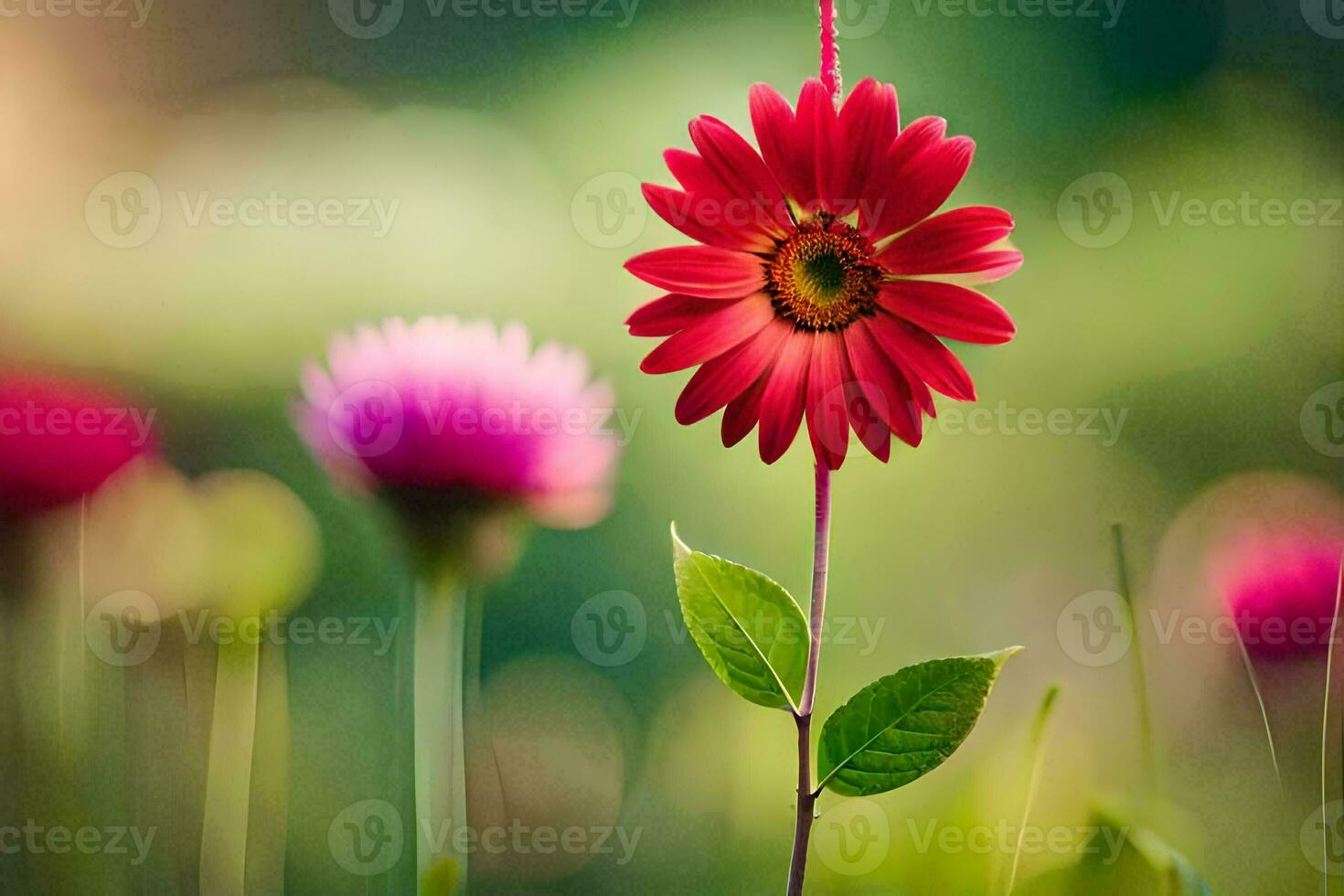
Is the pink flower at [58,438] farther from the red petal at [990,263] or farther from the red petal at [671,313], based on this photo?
the red petal at [990,263]

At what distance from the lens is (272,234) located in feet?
2.24

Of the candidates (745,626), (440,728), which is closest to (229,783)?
(440,728)

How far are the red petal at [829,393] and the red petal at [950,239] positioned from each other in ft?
0.21

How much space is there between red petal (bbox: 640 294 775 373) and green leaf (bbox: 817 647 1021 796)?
22cm

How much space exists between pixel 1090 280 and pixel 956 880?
0.42m

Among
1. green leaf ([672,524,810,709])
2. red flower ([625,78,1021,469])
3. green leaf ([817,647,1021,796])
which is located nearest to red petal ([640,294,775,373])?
red flower ([625,78,1021,469])

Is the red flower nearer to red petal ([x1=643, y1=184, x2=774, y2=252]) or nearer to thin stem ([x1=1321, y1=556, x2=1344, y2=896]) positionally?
red petal ([x1=643, y1=184, x2=774, y2=252])

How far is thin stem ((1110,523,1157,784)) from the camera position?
666 millimetres

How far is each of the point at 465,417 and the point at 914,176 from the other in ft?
1.03

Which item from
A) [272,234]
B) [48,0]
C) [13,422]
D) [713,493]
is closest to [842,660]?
[713,493]

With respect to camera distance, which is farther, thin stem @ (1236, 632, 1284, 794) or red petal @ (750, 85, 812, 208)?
thin stem @ (1236, 632, 1284, 794)

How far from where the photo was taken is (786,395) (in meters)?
0.60

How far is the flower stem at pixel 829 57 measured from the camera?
563mm

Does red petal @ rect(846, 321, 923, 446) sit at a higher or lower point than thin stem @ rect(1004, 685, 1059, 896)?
higher
